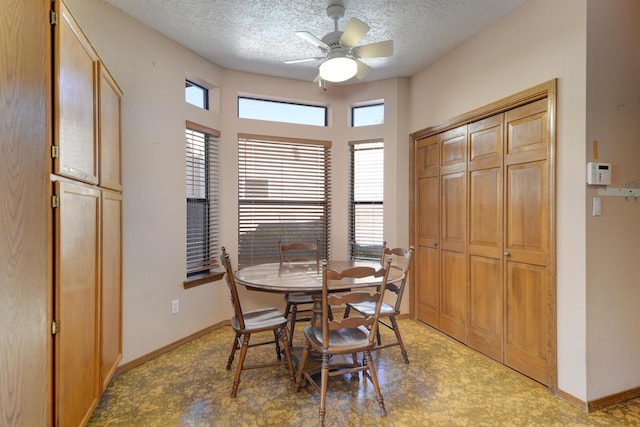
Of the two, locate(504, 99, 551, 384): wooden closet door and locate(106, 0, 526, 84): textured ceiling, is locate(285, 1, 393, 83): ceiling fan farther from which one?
locate(504, 99, 551, 384): wooden closet door

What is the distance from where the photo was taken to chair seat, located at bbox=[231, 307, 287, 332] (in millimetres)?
2379

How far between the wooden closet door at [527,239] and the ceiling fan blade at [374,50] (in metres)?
1.12

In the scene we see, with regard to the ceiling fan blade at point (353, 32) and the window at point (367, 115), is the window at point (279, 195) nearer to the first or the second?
the window at point (367, 115)

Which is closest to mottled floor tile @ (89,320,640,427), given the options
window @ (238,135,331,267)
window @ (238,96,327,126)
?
window @ (238,135,331,267)

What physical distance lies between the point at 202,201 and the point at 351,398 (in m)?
2.37

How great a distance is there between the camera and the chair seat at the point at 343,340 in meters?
2.04

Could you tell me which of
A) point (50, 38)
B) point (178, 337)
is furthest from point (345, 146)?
point (50, 38)

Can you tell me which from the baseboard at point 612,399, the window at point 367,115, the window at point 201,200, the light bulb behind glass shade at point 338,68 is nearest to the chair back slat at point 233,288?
the window at point 201,200

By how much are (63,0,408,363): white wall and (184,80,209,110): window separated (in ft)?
0.29

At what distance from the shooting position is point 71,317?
60.9 inches

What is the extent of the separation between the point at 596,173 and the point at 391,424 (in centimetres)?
203

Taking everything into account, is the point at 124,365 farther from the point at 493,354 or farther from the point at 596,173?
the point at 596,173

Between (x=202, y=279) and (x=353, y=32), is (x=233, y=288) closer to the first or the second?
(x=202, y=279)

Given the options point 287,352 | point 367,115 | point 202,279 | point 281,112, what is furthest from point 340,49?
point 202,279
